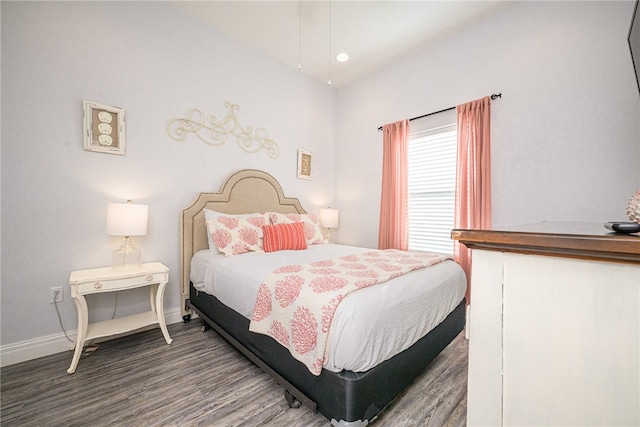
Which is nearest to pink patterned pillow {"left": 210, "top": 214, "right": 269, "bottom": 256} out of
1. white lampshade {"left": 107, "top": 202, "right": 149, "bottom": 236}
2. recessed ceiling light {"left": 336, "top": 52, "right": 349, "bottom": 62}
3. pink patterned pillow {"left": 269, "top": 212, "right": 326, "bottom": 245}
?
pink patterned pillow {"left": 269, "top": 212, "right": 326, "bottom": 245}

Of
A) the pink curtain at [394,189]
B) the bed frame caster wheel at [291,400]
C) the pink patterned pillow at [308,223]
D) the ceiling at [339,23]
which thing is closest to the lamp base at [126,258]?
the pink patterned pillow at [308,223]

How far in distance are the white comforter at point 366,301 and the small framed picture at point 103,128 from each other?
1245 mm

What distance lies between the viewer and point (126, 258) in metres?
2.21

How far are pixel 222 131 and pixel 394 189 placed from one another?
2.22m

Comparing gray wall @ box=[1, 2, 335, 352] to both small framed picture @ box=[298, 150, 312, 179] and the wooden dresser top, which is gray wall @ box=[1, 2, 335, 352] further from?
the wooden dresser top

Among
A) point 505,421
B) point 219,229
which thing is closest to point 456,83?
point 219,229

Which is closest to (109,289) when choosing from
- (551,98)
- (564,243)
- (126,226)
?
(126,226)

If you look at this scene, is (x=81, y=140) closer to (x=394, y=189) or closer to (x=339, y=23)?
(x=339, y=23)

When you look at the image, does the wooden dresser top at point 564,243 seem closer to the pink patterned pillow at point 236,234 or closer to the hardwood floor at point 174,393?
the hardwood floor at point 174,393

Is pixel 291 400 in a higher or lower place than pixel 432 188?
lower

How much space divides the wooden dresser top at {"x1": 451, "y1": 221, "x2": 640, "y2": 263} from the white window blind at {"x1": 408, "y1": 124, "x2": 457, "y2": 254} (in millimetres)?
2552

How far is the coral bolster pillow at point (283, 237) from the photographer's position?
A: 2609 mm

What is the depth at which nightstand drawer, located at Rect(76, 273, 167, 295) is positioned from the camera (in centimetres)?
184

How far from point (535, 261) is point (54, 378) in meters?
2.70
